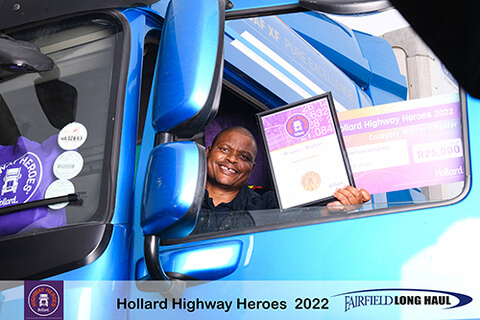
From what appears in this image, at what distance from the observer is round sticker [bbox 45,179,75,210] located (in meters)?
1.62

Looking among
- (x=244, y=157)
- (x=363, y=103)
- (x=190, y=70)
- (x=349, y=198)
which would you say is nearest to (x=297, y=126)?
(x=349, y=198)

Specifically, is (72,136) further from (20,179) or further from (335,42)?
(335,42)

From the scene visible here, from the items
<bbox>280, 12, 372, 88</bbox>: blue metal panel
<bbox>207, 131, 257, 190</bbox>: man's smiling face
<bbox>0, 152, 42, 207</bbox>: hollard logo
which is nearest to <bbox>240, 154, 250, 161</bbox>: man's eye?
<bbox>207, 131, 257, 190</bbox>: man's smiling face

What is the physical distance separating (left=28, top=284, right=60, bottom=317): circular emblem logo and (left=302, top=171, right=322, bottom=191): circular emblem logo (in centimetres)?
84

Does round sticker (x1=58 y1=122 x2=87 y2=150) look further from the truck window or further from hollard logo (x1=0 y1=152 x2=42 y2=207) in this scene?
the truck window

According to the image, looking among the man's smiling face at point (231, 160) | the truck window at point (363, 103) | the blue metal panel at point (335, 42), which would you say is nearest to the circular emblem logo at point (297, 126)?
the truck window at point (363, 103)

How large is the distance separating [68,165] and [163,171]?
0.38m

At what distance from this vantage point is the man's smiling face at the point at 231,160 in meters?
2.32

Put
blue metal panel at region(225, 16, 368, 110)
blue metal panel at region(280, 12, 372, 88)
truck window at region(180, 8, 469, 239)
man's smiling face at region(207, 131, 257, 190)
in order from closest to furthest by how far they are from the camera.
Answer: truck window at region(180, 8, 469, 239)
blue metal panel at region(225, 16, 368, 110)
man's smiling face at region(207, 131, 257, 190)
blue metal panel at region(280, 12, 372, 88)

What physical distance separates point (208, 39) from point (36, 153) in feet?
2.22

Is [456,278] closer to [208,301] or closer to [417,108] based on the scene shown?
[417,108]

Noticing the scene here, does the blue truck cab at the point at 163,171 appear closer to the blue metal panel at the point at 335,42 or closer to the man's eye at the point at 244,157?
the blue metal panel at the point at 335,42

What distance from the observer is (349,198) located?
5.44 ft

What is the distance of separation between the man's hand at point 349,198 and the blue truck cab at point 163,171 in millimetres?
25
